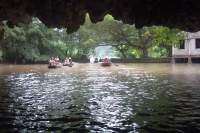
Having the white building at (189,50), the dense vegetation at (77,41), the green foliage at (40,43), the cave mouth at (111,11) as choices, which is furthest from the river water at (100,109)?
the white building at (189,50)

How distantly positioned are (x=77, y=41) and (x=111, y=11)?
183 feet

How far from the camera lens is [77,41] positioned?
253ft

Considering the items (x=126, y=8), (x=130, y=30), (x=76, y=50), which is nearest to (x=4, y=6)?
(x=126, y=8)

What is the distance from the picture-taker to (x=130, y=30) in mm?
68750

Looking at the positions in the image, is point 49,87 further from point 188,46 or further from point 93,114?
point 188,46

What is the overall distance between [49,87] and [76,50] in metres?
55.1

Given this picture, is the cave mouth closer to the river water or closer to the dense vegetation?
the river water

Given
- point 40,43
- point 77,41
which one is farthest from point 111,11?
point 77,41

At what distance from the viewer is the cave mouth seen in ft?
61.3

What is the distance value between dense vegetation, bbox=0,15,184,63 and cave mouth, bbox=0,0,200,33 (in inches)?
1310

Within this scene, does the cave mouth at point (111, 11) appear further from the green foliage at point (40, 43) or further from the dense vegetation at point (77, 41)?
the dense vegetation at point (77, 41)

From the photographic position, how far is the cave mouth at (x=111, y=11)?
1869 cm

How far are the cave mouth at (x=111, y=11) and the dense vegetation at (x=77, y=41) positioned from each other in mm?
33280

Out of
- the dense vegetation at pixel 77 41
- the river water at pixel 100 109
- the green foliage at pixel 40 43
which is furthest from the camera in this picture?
the dense vegetation at pixel 77 41
